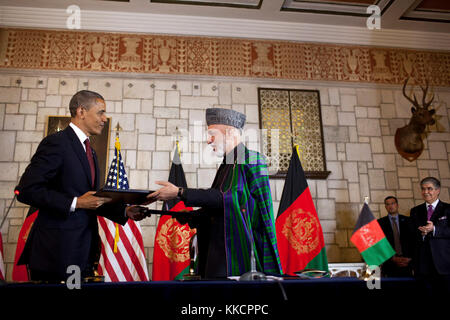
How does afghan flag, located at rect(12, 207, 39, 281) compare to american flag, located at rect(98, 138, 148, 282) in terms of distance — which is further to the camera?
afghan flag, located at rect(12, 207, 39, 281)

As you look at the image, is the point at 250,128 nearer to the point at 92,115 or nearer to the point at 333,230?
the point at 333,230

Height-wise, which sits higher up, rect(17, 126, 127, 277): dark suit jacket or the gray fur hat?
the gray fur hat

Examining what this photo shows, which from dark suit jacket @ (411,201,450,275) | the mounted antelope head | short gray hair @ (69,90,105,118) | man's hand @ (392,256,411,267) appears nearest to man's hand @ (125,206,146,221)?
short gray hair @ (69,90,105,118)

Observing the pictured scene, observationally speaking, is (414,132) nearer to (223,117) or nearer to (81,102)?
(223,117)

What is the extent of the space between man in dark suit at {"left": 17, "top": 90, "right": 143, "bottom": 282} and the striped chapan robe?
0.80 metres

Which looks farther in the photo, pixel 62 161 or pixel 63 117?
pixel 63 117

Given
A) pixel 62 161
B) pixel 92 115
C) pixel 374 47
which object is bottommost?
pixel 62 161

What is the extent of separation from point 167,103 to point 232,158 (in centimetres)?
369

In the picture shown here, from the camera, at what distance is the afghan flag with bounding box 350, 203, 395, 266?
364 centimetres

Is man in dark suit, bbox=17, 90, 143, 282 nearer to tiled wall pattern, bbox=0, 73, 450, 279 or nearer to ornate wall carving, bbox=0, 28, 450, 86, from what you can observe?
tiled wall pattern, bbox=0, 73, 450, 279

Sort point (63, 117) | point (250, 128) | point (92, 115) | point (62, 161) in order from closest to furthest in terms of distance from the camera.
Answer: point (62, 161) < point (92, 115) < point (63, 117) < point (250, 128)

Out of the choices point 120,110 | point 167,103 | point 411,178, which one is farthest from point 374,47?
point 120,110

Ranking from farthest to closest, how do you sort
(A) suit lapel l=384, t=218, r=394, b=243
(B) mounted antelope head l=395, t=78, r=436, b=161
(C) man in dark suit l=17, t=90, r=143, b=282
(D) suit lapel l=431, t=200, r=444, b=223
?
(B) mounted antelope head l=395, t=78, r=436, b=161 → (A) suit lapel l=384, t=218, r=394, b=243 → (D) suit lapel l=431, t=200, r=444, b=223 → (C) man in dark suit l=17, t=90, r=143, b=282
